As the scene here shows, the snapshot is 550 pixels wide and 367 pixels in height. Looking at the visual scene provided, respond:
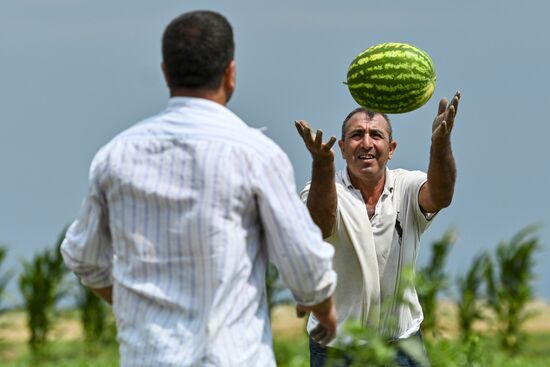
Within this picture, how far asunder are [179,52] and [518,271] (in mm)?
13704

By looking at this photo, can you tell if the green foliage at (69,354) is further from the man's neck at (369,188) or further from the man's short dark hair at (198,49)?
the man's short dark hair at (198,49)

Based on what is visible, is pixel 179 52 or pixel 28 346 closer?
pixel 179 52

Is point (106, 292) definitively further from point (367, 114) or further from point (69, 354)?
point (69, 354)

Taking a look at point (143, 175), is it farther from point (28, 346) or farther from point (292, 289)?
point (28, 346)

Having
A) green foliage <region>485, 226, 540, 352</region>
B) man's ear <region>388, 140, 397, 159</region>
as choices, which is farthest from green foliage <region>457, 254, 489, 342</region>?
man's ear <region>388, 140, 397, 159</region>

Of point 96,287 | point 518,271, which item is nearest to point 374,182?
point 96,287

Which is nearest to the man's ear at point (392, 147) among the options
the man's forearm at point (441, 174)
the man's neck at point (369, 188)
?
the man's neck at point (369, 188)

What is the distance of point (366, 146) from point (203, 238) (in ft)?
10.0

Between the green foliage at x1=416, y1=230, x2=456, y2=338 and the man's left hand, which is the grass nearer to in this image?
the green foliage at x1=416, y1=230, x2=456, y2=338

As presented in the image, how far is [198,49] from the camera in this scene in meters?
3.90

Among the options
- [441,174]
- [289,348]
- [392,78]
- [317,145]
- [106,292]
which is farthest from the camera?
[289,348]

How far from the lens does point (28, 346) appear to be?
1716cm

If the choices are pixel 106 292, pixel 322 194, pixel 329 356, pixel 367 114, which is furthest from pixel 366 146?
pixel 106 292

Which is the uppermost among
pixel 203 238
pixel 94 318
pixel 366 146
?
Answer: pixel 203 238
